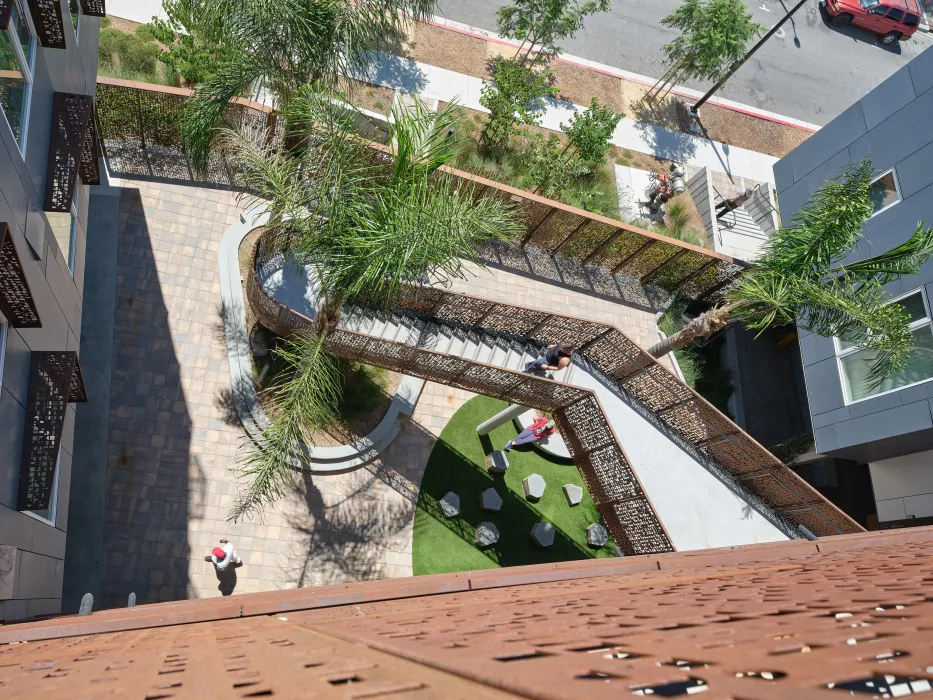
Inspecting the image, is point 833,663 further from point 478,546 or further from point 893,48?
point 893,48

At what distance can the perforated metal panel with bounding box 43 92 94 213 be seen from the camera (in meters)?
8.53

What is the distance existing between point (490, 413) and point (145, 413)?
724 cm

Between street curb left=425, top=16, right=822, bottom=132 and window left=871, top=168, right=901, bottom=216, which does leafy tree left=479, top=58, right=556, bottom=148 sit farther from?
window left=871, top=168, right=901, bottom=216

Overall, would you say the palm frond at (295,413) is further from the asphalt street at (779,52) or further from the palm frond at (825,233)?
the asphalt street at (779,52)

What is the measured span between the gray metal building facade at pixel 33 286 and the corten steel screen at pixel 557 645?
2.20 meters

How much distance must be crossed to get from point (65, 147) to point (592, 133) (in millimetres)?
12976

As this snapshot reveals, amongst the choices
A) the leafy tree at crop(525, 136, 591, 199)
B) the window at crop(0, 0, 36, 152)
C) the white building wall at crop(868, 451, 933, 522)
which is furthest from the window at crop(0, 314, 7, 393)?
the white building wall at crop(868, 451, 933, 522)

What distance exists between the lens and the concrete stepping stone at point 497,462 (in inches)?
532

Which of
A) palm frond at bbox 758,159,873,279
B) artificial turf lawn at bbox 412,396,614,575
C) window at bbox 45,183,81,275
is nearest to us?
window at bbox 45,183,81,275

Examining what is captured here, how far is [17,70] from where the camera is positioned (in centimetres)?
749

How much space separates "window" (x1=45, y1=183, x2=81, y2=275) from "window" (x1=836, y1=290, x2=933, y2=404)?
13.5m

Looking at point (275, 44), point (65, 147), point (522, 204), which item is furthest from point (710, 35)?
point (65, 147)

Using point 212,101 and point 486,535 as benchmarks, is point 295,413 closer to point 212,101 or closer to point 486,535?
point 486,535

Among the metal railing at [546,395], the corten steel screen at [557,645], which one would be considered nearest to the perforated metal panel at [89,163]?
the metal railing at [546,395]
